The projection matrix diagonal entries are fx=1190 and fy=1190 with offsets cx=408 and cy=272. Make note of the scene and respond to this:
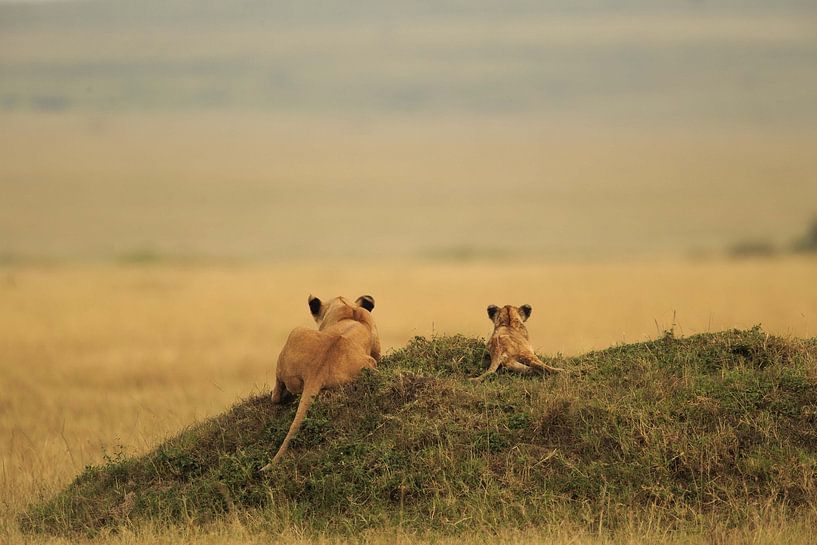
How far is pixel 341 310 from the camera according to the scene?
12.1 meters

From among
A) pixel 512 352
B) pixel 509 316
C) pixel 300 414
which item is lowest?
pixel 300 414

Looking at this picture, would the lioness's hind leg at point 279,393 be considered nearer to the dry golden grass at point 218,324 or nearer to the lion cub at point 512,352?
the dry golden grass at point 218,324

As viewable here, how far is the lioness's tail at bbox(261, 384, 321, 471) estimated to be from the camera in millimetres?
10414

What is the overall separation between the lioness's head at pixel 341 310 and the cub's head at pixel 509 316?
1.35 meters

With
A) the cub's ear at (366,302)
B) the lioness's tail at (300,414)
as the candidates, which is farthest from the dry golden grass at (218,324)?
the cub's ear at (366,302)

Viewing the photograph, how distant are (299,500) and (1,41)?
203681mm

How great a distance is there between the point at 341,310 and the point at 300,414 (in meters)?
1.67

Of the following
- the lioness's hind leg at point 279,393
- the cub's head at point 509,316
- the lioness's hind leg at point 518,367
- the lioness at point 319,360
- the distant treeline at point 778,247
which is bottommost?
the lioness's hind leg at point 279,393

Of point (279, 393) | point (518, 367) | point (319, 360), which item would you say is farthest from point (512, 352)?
point (279, 393)

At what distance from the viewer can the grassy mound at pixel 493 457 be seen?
9945mm

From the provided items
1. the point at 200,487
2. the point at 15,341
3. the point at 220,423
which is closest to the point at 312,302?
the point at 220,423

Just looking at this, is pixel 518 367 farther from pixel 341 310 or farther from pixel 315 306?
pixel 315 306

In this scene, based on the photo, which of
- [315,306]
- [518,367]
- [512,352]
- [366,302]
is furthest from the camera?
[315,306]

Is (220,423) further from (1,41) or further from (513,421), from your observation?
(1,41)
